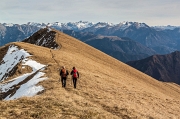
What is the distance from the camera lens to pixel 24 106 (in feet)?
63.7

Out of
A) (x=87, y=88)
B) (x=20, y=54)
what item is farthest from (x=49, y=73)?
(x=20, y=54)

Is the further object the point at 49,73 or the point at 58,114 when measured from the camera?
the point at 49,73

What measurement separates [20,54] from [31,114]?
162 ft

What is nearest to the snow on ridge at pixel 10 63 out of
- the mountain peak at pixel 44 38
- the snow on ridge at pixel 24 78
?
the snow on ridge at pixel 24 78

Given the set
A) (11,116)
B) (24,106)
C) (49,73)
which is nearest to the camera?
(11,116)

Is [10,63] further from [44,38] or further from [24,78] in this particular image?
[44,38]

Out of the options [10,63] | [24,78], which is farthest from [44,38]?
[24,78]

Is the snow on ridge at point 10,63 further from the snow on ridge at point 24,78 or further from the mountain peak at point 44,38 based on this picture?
the mountain peak at point 44,38

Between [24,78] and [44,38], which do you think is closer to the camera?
[24,78]

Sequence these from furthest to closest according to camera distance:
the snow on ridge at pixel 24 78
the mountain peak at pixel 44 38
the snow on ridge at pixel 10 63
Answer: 1. the mountain peak at pixel 44 38
2. the snow on ridge at pixel 10 63
3. the snow on ridge at pixel 24 78

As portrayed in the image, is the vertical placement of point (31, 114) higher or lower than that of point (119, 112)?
higher

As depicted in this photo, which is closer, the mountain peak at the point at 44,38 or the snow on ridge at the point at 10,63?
the snow on ridge at the point at 10,63

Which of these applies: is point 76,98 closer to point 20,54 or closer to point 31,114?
point 31,114

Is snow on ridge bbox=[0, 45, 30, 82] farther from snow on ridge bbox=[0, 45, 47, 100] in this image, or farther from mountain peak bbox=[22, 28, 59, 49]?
mountain peak bbox=[22, 28, 59, 49]
